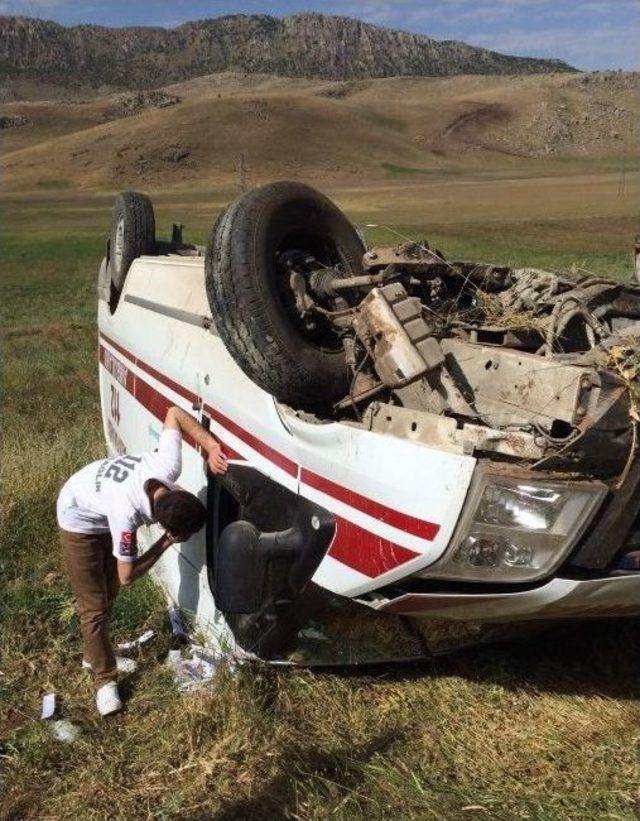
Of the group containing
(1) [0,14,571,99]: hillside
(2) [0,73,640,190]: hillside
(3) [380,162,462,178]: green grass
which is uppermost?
(1) [0,14,571,99]: hillside

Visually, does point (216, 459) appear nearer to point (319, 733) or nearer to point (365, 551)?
point (365, 551)

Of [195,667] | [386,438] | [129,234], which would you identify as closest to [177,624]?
[195,667]

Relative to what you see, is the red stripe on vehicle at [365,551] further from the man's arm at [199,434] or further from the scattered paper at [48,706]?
the scattered paper at [48,706]

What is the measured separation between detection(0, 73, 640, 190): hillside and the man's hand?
65.2 metres

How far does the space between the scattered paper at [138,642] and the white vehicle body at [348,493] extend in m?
0.19

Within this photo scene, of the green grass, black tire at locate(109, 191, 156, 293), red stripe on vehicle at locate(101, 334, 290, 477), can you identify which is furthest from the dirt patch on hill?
red stripe on vehicle at locate(101, 334, 290, 477)

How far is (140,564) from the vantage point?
3494 mm

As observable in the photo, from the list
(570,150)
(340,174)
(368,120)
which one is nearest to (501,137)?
(570,150)

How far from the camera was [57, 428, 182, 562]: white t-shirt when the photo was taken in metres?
3.43

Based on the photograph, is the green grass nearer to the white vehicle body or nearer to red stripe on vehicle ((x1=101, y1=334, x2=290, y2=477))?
red stripe on vehicle ((x1=101, y1=334, x2=290, y2=477))

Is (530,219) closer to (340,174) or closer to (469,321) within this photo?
(469,321)

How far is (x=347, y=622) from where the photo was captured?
302 cm

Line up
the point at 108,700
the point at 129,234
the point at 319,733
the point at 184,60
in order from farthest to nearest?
the point at 184,60
the point at 129,234
the point at 108,700
the point at 319,733

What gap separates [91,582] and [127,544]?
372mm
